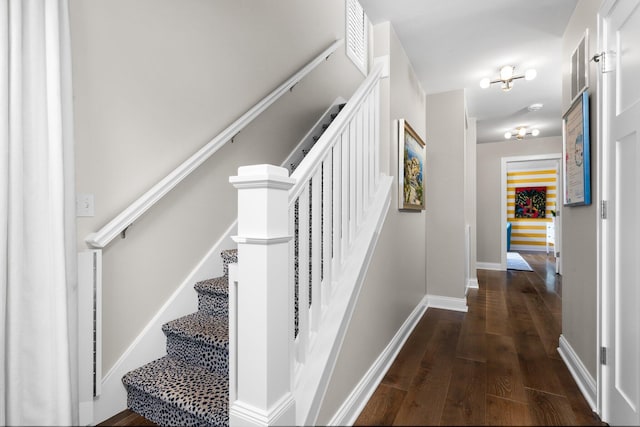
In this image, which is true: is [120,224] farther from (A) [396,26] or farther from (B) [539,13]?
(B) [539,13]

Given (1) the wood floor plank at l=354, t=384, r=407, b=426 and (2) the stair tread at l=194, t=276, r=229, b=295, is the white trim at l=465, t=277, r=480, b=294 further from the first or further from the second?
(1) the wood floor plank at l=354, t=384, r=407, b=426

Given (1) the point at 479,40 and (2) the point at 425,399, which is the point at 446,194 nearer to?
(1) the point at 479,40

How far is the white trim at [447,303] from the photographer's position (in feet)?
10.8

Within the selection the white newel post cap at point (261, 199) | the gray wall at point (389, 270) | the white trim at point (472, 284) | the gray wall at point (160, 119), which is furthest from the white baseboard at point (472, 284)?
the white newel post cap at point (261, 199)

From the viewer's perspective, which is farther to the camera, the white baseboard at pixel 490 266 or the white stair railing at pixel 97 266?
the white baseboard at pixel 490 266

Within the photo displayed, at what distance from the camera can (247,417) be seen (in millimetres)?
854

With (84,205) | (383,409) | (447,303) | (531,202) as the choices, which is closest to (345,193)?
(383,409)

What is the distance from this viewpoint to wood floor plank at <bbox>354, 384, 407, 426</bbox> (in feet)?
2.31

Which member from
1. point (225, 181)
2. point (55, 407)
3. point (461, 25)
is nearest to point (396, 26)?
point (461, 25)

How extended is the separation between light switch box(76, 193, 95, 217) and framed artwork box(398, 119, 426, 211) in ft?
5.54

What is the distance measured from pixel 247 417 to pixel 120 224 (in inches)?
37.1

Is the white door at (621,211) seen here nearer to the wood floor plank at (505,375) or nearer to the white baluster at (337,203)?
the wood floor plank at (505,375)

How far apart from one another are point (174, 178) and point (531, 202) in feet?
26.7

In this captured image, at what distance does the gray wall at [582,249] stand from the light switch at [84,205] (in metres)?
2.14
